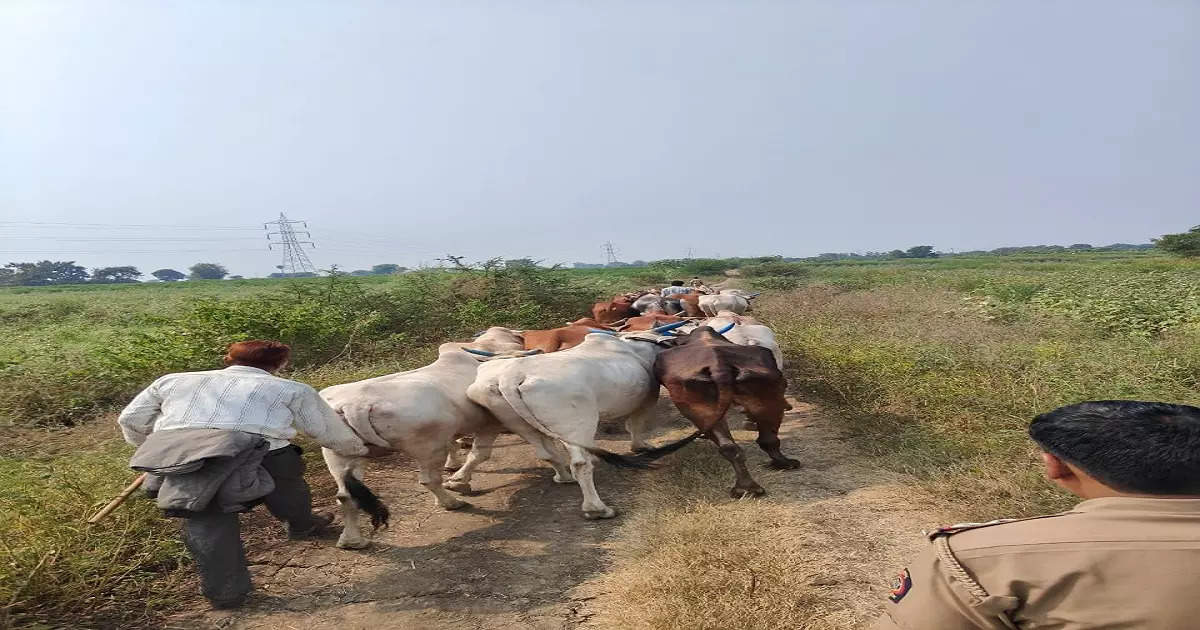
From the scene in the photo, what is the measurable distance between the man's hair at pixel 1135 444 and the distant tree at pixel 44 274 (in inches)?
2954

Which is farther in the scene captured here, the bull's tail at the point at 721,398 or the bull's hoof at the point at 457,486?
the bull's hoof at the point at 457,486

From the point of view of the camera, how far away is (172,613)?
3.43m

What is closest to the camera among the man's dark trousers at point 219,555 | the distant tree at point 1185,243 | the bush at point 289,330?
the man's dark trousers at point 219,555

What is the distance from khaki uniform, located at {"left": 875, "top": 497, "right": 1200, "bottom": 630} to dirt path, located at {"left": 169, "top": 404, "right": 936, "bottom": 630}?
5.35 feet

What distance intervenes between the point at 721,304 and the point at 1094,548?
878cm

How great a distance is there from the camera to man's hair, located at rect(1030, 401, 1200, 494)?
1459 millimetres

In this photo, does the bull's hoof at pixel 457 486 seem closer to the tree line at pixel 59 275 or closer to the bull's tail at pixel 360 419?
the bull's tail at pixel 360 419

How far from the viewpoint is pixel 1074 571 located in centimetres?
139

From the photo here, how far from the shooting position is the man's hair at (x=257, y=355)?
3994 mm

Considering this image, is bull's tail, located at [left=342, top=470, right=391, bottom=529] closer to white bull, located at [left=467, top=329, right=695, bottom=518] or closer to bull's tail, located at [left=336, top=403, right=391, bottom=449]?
bull's tail, located at [left=336, top=403, right=391, bottom=449]

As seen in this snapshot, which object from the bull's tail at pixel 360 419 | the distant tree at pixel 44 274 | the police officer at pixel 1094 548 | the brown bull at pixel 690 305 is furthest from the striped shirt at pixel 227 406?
the distant tree at pixel 44 274

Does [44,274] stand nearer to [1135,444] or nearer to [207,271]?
[207,271]

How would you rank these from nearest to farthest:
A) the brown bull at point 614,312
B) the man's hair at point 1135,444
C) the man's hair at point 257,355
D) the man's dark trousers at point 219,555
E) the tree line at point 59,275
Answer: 1. the man's hair at point 1135,444
2. the man's dark trousers at point 219,555
3. the man's hair at point 257,355
4. the brown bull at point 614,312
5. the tree line at point 59,275

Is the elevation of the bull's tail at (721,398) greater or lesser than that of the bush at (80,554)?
greater
